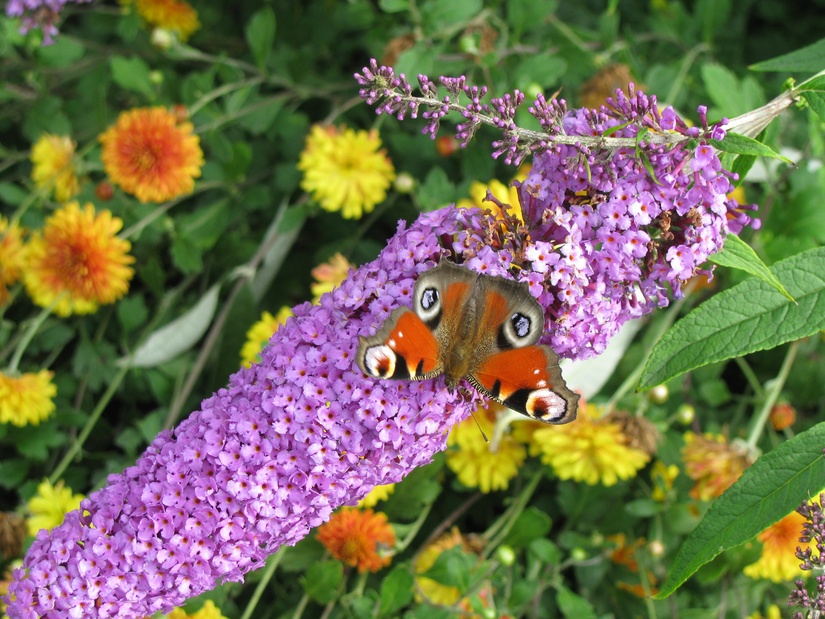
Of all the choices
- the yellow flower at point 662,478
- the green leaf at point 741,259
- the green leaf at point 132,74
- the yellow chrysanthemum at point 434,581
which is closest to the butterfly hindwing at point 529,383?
the green leaf at point 741,259

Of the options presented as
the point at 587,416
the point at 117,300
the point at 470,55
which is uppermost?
the point at 470,55

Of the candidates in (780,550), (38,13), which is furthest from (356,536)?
(38,13)

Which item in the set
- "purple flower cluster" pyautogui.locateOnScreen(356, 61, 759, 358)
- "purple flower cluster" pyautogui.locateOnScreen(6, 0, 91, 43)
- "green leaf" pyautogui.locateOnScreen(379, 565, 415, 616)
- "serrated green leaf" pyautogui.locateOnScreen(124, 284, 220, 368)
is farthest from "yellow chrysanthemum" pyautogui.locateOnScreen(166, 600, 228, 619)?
"purple flower cluster" pyautogui.locateOnScreen(6, 0, 91, 43)

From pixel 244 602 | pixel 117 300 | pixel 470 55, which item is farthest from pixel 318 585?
pixel 470 55

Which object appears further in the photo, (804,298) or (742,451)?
(742,451)

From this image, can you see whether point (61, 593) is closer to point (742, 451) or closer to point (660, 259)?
point (660, 259)

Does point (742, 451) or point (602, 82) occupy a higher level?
point (602, 82)

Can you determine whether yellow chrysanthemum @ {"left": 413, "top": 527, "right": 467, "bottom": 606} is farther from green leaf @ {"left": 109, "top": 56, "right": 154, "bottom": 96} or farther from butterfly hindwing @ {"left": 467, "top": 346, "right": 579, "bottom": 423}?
green leaf @ {"left": 109, "top": 56, "right": 154, "bottom": 96}
